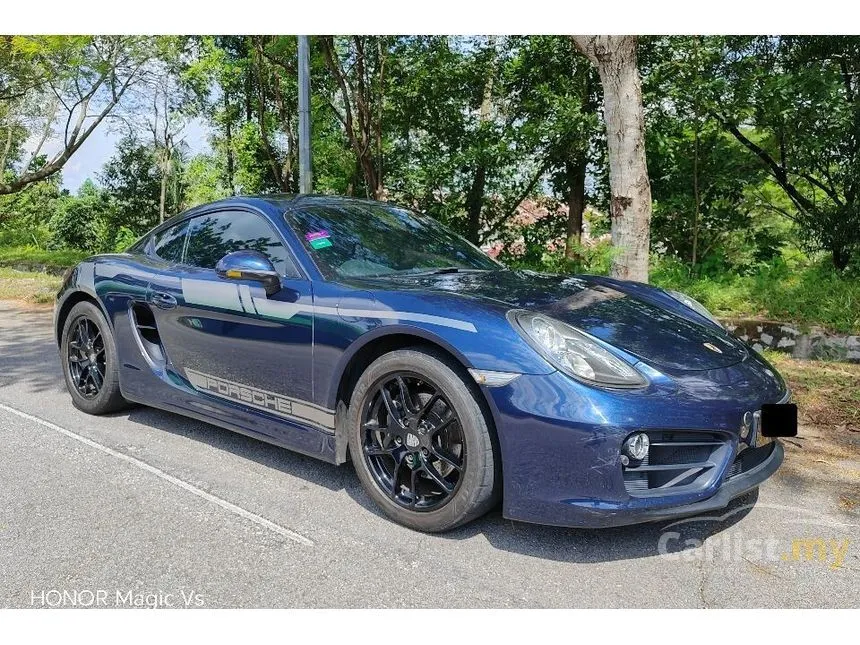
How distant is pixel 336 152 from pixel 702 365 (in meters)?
10.8

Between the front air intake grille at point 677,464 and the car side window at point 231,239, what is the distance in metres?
1.80

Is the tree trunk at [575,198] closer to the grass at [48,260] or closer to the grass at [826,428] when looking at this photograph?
the grass at [826,428]

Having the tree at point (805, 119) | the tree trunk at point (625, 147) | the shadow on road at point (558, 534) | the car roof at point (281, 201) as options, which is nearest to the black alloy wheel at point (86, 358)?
the car roof at point (281, 201)

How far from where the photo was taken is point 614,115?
6133 mm

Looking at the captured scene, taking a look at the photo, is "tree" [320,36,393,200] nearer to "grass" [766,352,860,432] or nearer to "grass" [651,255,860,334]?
"grass" [651,255,860,334]

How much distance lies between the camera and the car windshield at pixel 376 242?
11.6ft

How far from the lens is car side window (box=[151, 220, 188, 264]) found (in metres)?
4.28

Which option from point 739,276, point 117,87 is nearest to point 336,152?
point 739,276

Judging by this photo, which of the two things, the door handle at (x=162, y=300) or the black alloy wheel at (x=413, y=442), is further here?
the door handle at (x=162, y=300)

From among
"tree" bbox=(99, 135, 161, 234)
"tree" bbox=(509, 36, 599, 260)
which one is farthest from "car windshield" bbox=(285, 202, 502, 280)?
"tree" bbox=(99, 135, 161, 234)

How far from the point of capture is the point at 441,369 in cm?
283

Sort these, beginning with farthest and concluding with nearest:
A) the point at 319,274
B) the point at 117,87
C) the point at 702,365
Answer: the point at 117,87 → the point at 319,274 → the point at 702,365

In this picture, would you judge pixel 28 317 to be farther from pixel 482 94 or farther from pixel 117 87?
pixel 117 87

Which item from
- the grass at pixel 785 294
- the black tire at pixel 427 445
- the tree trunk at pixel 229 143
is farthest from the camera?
the tree trunk at pixel 229 143
